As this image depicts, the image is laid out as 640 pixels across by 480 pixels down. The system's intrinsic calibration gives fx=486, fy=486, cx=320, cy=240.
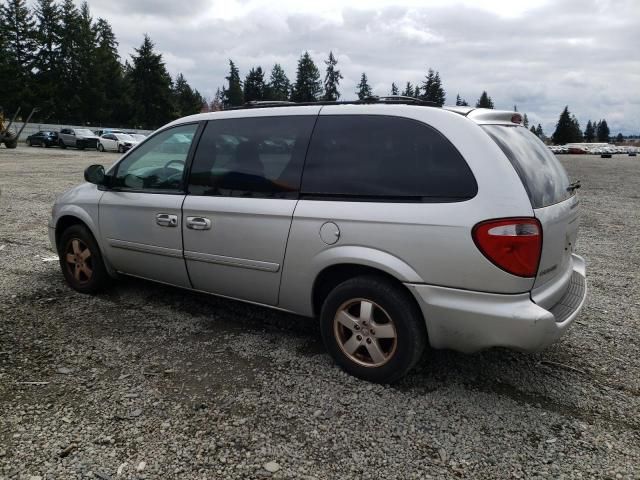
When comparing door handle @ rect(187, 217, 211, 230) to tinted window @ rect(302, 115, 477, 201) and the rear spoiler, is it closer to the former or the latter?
tinted window @ rect(302, 115, 477, 201)

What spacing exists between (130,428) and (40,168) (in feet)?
Result: 65.0

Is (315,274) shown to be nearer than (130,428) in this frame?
No

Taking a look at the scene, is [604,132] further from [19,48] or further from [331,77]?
[19,48]

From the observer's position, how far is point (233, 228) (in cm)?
354

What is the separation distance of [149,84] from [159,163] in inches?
2629

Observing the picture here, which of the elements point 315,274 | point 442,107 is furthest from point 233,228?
point 442,107

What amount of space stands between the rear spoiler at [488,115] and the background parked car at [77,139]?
36.2 metres

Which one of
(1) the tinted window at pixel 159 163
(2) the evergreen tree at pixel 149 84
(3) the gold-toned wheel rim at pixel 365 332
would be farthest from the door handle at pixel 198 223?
(2) the evergreen tree at pixel 149 84

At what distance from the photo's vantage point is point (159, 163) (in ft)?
13.8

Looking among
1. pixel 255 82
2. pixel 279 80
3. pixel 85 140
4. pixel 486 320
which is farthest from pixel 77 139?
pixel 279 80

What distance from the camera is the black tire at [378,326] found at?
9.61ft

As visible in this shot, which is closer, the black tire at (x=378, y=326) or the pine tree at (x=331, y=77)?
the black tire at (x=378, y=326)

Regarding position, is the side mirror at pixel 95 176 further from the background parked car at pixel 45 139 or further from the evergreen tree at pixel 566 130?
the evergreen tree at pixel 566 130

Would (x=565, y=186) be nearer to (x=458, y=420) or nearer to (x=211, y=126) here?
(x=458, y=420)
